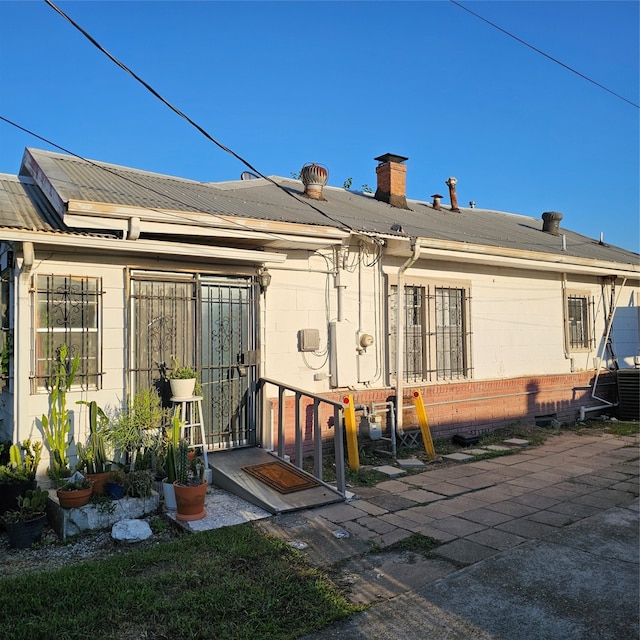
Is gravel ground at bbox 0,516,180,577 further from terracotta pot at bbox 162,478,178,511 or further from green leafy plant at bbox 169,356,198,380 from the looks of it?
green leafy plant at bbox 169,356,198,380

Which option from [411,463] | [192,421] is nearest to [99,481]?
[192,421]

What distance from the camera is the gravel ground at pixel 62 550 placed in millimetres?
4270

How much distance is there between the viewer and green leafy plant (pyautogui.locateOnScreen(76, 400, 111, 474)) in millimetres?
5133

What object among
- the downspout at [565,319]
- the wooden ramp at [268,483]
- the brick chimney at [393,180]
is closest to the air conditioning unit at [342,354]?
the wooden ramp at [268,483]

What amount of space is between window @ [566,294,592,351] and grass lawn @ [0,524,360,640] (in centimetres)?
921

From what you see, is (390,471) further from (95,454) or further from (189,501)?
(95,454)

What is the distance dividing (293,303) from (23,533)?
401 centimetres

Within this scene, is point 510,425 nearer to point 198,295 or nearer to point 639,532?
point 639,532

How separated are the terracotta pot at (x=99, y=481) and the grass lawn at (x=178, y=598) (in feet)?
3.04

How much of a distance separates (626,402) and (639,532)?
7.59 m

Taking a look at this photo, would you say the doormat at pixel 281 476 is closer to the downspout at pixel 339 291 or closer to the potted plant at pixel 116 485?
the potted plant at pixel 116 485

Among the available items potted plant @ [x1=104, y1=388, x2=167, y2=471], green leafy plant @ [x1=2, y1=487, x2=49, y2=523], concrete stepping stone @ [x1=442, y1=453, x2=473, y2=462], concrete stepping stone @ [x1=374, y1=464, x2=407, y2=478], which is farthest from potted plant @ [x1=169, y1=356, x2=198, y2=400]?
concrete stepping stone @ [x1=442, y1=453, x2=473, y2=462]

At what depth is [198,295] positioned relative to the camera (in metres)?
6.36

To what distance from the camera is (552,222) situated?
14.2 metres
